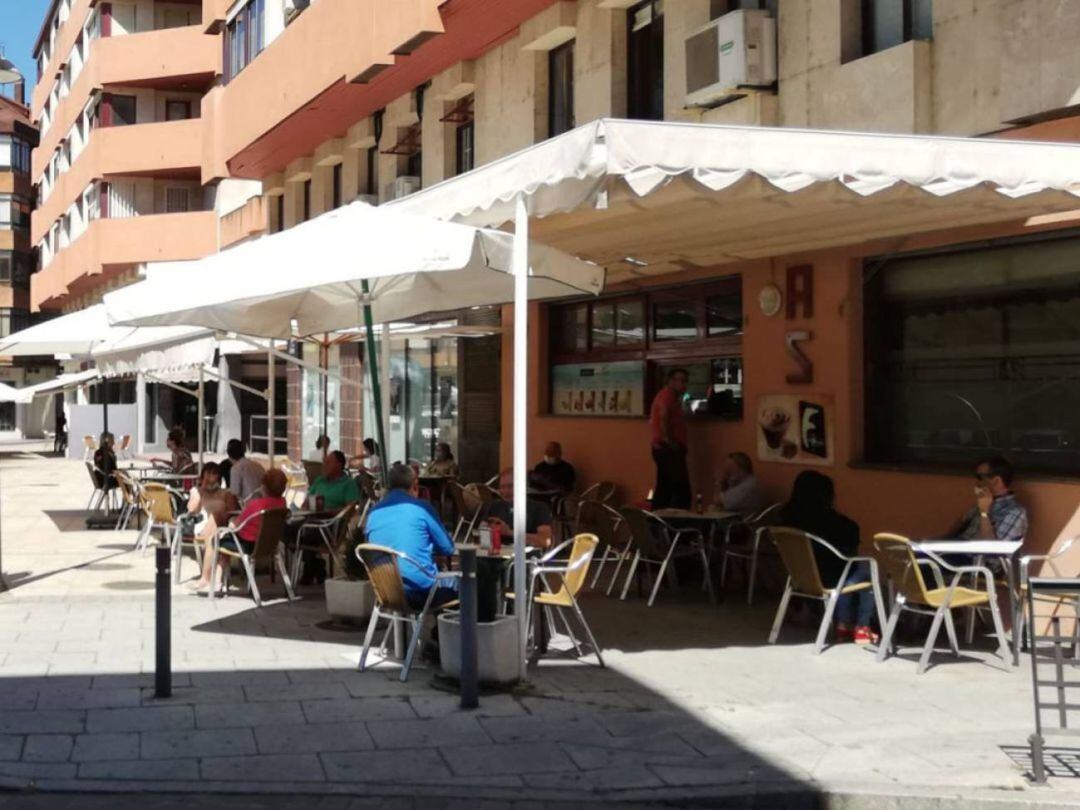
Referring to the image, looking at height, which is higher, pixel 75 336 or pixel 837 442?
pixel 75 336

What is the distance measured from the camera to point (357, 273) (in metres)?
8.25

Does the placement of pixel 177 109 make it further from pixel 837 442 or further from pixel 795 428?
pixel 837 442

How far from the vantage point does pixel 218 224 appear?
118 ft

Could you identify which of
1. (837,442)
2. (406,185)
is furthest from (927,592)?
(406,185)

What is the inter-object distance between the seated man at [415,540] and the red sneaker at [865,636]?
3138mm

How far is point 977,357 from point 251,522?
6.13 meters

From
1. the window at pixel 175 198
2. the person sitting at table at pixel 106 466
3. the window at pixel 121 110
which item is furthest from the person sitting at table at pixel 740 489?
the window at pixel 121 110

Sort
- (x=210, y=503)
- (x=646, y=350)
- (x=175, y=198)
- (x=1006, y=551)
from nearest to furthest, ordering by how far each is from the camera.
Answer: (x=1006, y=551)
(x=210, y=503)
(x=646, y=350)
(x=175, y=198)

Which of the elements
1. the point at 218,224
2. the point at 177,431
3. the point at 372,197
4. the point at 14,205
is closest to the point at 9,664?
the point at 177,431

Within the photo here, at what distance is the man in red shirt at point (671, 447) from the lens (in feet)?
42.0

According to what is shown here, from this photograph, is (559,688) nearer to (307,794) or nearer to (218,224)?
(307,794)

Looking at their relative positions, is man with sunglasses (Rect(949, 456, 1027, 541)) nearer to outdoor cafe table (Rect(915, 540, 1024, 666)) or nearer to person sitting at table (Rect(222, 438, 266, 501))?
outdoor cafe table (Rect(915, 540, 1024, 666))

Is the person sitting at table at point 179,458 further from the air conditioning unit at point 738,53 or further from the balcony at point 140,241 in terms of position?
the balcony at point 140,241

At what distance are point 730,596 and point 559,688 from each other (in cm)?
415
